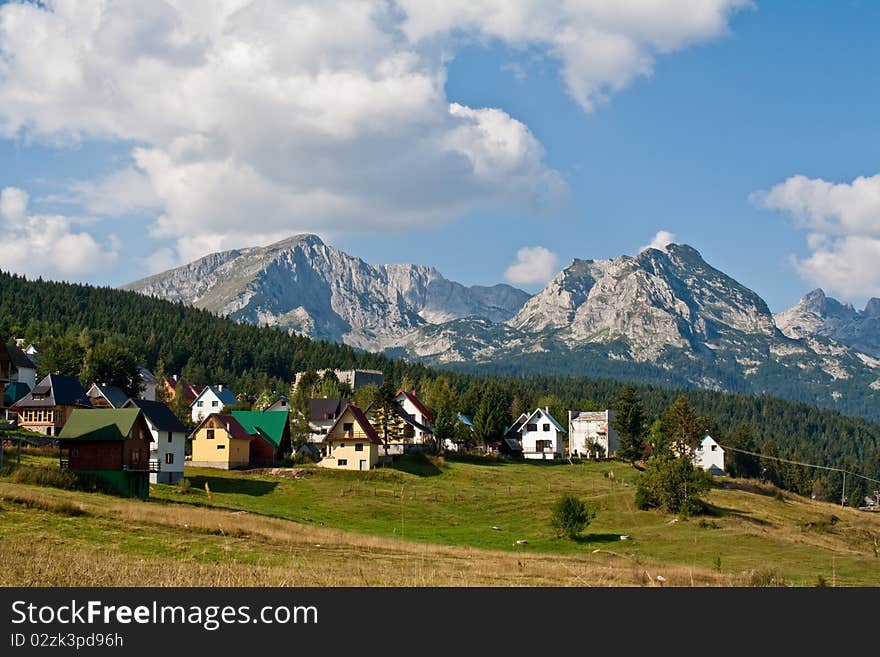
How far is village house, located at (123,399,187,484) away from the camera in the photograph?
73.9m

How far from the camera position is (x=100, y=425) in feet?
206

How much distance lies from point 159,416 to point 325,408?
46448 mm

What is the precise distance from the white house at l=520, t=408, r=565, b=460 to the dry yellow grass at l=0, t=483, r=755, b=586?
80.8 metres

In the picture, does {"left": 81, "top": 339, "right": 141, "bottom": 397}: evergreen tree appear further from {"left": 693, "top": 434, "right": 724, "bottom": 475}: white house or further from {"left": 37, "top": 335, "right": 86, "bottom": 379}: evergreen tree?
{"left": 693, "top": 434, "right": 724, "bottom": 475}: white house

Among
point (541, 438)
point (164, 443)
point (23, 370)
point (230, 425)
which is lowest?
point (541, 438)

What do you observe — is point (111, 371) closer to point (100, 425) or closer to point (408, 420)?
point (408, 420)

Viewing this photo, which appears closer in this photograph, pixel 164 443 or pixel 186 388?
pixel 164 443

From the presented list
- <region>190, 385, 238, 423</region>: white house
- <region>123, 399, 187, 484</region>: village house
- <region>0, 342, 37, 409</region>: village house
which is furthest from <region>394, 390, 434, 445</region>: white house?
<region>0, 342, 37, 409</region>: village house

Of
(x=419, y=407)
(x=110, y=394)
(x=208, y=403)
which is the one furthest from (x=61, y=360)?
(x=419, y=407)

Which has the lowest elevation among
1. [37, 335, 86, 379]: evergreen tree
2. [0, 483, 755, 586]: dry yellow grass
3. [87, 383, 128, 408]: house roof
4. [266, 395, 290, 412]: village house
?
[0, 483, 755, 586]: dry yellow grass
